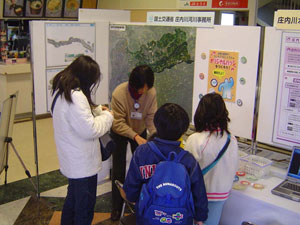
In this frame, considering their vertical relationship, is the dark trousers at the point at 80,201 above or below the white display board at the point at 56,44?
below

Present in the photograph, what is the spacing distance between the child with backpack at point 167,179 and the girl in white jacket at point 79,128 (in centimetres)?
59

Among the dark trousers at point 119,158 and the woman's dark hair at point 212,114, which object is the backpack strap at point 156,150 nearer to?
the woman's dark hair at point 212,114

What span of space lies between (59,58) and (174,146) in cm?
191

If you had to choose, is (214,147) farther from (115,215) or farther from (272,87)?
(115,215)

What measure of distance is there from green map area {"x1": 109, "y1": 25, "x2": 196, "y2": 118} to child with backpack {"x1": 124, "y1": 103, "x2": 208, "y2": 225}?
1.35 meters

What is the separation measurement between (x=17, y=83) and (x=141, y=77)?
3801mm

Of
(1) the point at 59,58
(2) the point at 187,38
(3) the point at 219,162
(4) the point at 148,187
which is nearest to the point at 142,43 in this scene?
(2) the point at 187,38

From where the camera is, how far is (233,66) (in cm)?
275

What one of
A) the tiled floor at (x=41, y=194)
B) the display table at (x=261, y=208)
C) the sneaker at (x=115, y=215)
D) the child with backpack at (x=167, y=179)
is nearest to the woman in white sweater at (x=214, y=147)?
the display table at (x=261, y=208)

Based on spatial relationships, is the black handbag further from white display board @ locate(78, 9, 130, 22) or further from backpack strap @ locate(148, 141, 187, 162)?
white display board @ locate(78, 9, 130, 22)

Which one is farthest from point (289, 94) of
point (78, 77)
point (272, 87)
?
point (78, 77)

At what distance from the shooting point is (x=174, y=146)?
181 cm

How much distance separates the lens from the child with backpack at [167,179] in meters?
1.73

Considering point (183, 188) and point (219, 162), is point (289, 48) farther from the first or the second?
point (183, 188)
